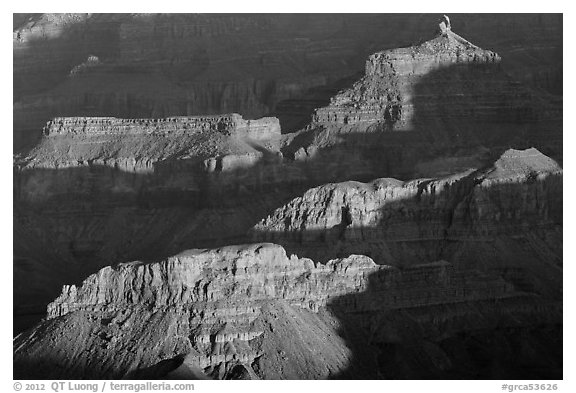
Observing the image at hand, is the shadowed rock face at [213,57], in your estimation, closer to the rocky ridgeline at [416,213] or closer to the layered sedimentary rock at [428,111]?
the layered sedimentary rock at [428,111]

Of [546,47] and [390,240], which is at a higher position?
[546,47]

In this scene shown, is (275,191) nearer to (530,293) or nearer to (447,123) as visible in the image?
(447,123)

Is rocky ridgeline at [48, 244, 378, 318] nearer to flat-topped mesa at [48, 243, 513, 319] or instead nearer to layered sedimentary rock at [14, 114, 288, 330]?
flat-topped mesa at [48, 243, 513, 319]

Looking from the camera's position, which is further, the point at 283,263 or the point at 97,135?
the point at 97,135

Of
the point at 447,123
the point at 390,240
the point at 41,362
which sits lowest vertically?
the point at 41,362

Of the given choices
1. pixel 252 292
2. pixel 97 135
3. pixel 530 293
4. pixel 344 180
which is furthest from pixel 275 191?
pixel 252 292

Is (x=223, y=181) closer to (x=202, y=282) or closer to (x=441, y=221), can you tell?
(x=441, y=221)

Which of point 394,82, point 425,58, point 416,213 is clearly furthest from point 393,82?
point 416,213

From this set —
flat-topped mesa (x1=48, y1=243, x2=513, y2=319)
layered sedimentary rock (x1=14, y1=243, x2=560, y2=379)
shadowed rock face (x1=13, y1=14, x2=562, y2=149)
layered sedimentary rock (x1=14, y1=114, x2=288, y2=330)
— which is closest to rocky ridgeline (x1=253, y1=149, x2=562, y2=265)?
flat-topped mesa (x1=48, y1=243, x2=513, y2=319)
